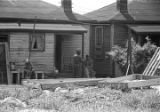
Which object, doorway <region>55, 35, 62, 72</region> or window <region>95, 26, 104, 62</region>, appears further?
window <region>95, 26, 104, 62</region>

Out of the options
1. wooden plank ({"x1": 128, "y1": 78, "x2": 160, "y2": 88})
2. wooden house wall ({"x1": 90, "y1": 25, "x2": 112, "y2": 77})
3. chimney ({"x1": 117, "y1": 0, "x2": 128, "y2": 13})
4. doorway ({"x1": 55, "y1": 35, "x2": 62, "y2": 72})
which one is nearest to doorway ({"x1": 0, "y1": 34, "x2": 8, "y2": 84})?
doorway ({"x1": 55, "y1": 35, "x2": 62, "y2": 72})

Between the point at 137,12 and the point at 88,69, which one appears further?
the point at 137,12

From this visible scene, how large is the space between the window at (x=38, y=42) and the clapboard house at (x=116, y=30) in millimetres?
4425

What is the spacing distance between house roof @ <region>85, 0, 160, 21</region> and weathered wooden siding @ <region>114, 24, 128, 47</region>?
56 cm

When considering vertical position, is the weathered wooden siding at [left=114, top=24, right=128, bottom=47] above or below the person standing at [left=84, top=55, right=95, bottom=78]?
above

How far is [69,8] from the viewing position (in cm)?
2552

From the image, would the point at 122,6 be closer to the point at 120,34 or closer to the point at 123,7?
the point at 123,7

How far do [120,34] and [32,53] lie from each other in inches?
246

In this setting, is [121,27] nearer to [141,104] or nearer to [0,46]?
[0,46]

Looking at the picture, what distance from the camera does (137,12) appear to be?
26.7m

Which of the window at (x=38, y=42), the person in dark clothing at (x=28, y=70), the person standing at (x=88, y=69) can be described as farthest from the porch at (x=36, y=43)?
the person standing at (x=88, y=69)

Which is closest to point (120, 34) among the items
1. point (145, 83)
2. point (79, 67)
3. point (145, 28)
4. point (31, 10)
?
point (145, 28)

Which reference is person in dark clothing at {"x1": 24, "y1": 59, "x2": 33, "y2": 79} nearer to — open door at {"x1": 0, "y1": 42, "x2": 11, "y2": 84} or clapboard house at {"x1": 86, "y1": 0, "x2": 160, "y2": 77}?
open door at {"x1": 0, "y1": 42, "x2": 11, "y2": 84}

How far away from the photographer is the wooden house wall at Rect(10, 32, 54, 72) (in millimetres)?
21359
